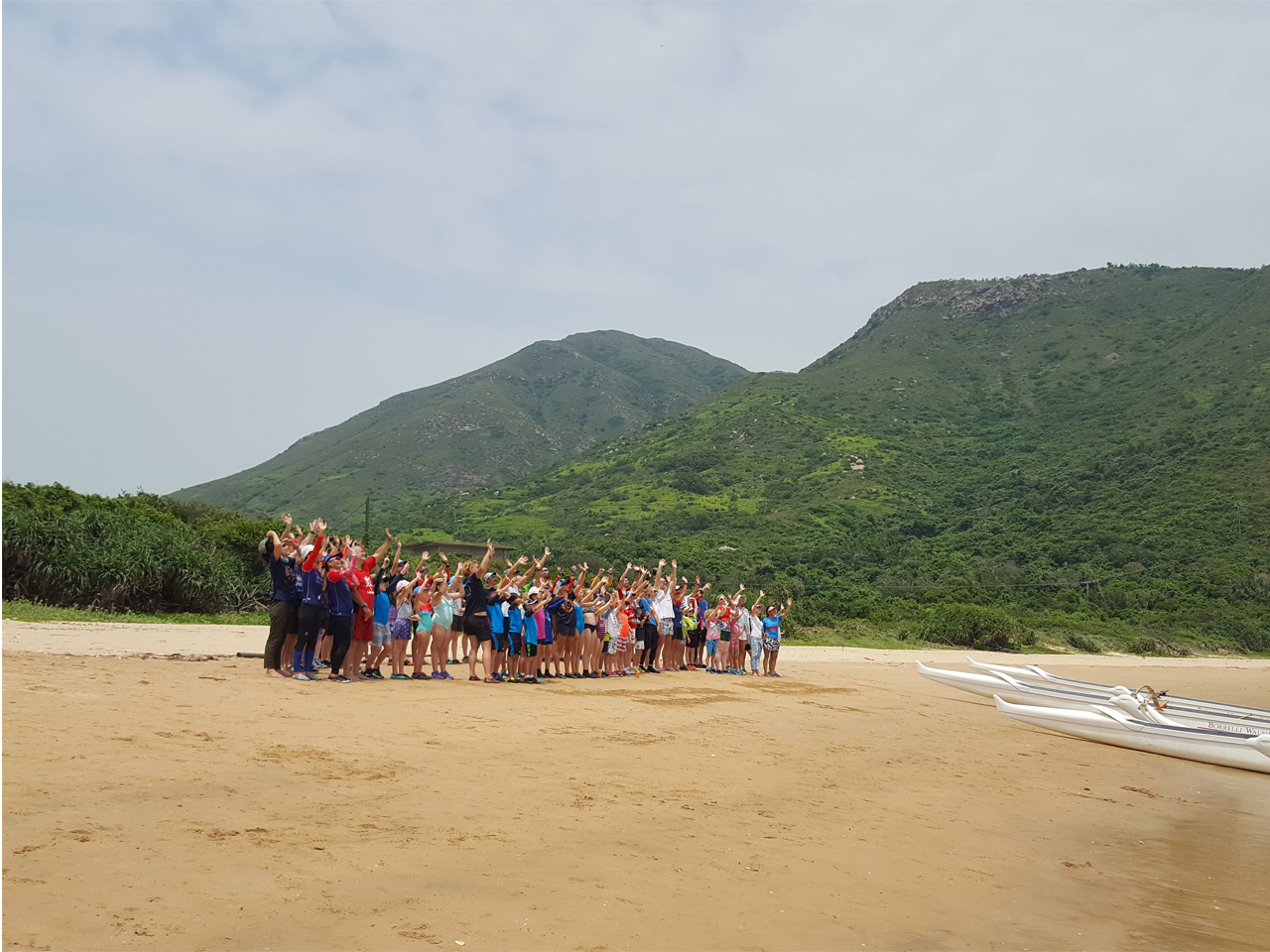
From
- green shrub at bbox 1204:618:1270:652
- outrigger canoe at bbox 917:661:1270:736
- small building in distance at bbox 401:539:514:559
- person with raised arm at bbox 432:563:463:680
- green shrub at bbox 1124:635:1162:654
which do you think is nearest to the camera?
person with raised arm at bbox 432:563:463:680

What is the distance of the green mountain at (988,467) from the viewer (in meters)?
50.0

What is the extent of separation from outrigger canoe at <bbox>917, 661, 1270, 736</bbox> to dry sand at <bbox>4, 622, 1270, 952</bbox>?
3.32m

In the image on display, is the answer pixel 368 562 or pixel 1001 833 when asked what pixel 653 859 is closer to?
pixel 1001 833

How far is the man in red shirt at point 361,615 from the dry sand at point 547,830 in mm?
1012

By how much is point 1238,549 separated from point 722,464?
39602 mm

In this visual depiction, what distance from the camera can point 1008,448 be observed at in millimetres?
78812

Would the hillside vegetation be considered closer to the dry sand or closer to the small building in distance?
the dry sand

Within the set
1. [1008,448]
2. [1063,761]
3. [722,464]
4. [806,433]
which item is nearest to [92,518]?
[1063,761]

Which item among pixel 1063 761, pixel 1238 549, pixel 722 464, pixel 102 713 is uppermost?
pixel 722 464

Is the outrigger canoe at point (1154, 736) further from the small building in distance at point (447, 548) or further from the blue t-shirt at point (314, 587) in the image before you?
the small building in distance at point (447, 548)

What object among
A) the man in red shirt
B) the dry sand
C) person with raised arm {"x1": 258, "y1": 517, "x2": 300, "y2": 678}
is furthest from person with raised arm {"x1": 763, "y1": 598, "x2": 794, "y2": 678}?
person with raised arm {"x1": 258, "y1": 517, "x2": 300, "y2": 678}

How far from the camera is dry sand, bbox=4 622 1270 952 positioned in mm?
4453

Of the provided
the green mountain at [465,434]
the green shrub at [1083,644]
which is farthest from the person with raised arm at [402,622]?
the green mountain at [465,434]

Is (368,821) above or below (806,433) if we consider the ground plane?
below
